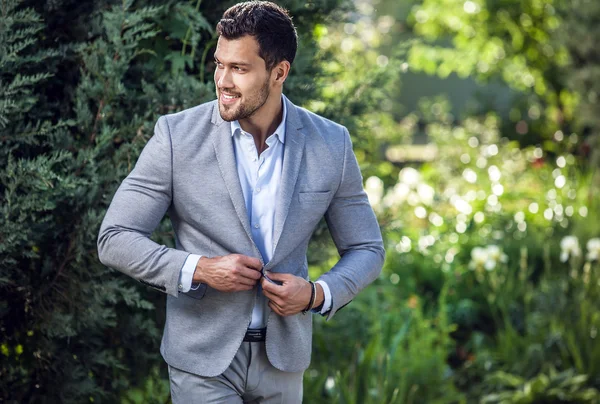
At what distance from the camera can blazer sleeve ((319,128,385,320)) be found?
8.52 ft

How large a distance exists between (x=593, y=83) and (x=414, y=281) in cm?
369

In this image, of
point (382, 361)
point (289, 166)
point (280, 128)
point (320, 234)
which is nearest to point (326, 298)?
point (289, 166)

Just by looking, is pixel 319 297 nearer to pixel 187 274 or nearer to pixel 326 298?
pixel 326 298

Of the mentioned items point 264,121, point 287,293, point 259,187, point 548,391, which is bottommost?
point 548,391

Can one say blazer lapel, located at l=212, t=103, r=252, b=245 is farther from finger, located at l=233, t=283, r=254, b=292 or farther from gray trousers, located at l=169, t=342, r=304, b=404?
gray trousers, located at l=169, t=342, r=304, b=404

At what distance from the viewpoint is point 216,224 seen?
244 cm

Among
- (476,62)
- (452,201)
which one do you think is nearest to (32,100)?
(452,201)

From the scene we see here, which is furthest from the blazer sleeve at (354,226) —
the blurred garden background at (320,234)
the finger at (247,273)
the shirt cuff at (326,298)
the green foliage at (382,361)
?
the green foliage at (382,361)

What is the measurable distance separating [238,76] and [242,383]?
84cm

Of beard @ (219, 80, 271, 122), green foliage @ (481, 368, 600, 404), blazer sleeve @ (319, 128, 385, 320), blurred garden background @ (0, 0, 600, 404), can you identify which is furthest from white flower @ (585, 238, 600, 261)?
beard @ (219, 80, 271, 122)

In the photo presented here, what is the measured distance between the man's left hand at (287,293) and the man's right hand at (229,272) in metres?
0.04

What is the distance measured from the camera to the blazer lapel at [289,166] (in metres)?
2.46

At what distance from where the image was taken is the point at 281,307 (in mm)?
2342

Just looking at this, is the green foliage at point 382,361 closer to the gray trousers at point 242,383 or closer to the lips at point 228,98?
the gray trousers at point 242,383
